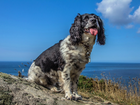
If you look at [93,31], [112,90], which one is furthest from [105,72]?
[93,31]

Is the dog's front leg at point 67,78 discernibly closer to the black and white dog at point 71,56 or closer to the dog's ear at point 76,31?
the black and white dog at point 71,56

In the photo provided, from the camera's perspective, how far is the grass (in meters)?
6.46

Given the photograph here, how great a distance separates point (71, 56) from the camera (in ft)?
12.3

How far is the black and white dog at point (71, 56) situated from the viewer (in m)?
3.66

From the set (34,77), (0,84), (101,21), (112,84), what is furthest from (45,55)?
Result: (112,84)

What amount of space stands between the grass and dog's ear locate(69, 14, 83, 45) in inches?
120

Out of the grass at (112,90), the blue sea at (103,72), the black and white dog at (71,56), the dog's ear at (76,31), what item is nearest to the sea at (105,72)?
the blue sea at (103,72)

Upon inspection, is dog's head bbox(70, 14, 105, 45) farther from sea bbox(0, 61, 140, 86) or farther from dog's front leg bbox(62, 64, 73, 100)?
sea bbox(0, 61, 140, 86)

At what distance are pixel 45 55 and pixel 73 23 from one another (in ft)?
4.02

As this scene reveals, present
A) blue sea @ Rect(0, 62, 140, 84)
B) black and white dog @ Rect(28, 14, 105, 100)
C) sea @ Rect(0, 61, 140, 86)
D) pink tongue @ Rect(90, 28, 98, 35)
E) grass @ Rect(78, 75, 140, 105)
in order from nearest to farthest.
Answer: pink tongue @ Rect(90, 28, 98, 35) < black and white dog @ Rect(28, 14, 105, 100) < grass @ Rect(78, 75, 140, 105) < sea @ Rect(0, 61, 140, 86) < blue sea @ Rect(0, 62, 140, 84)

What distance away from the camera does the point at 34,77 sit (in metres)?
4.30

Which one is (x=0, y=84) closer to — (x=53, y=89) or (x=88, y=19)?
(x=53, y=89)

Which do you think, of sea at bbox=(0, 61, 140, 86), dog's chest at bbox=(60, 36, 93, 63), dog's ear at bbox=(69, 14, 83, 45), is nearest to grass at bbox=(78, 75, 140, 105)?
sea at bbox=(0, 61, 140, 86)

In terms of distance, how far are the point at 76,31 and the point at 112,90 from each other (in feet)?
15.8
